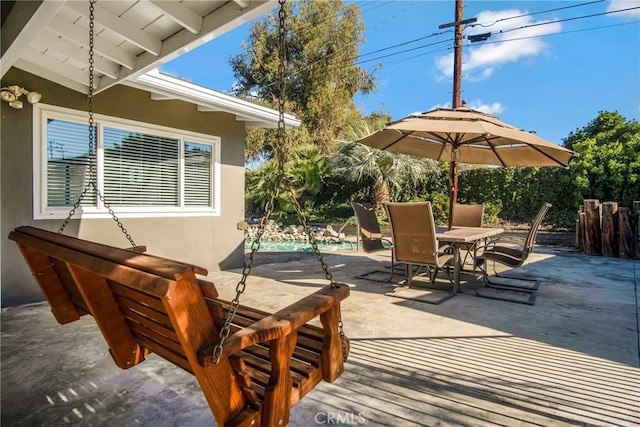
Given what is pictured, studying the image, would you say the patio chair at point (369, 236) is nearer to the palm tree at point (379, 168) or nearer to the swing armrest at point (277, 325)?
the swing armrest at point (277, 325)

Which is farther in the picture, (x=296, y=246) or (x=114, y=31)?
(x=296, y=246)

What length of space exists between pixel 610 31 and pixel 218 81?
18263 millimetres

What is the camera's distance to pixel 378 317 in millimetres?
3652

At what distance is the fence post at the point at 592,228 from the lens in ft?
25.6

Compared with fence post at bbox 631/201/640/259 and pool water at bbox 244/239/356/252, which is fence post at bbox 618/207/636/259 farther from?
pool water at bbox 244/239/356/252

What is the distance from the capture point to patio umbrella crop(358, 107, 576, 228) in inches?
175

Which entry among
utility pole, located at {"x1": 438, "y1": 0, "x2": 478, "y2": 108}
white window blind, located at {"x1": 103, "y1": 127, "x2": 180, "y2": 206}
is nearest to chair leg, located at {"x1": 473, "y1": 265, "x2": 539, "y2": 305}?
white window blind, located at {"x1": 103, "y1": 127, "x2": 180, "y2": 206}

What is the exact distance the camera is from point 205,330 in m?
1.18

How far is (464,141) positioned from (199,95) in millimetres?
4272

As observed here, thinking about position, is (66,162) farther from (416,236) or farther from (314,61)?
(314,61)

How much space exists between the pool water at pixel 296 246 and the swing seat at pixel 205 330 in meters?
6.76

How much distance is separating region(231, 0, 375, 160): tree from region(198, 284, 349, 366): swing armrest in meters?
16.2

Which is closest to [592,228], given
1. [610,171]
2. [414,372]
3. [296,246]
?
[610,171]

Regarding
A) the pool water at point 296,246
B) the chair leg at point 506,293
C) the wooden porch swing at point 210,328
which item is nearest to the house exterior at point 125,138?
the wooden porch swing at point 210,328
